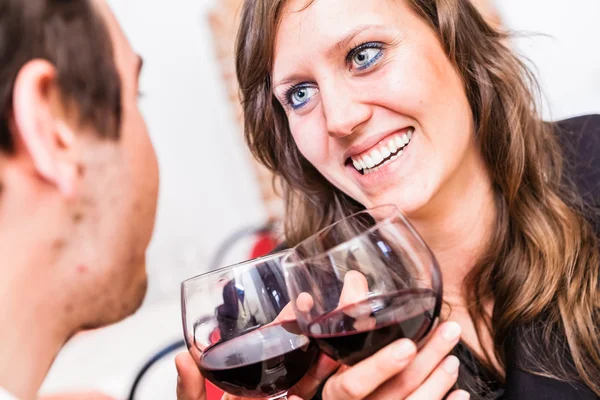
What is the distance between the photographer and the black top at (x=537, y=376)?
0.95m

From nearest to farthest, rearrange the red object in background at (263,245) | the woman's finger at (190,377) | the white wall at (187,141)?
the woman's finger at (190,377), the white wall at (187,141), the red object in background at (263,245)

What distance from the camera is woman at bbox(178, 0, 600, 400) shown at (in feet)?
3.15

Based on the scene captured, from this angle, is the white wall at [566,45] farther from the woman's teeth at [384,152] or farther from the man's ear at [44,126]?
the man's ear at [44,126]

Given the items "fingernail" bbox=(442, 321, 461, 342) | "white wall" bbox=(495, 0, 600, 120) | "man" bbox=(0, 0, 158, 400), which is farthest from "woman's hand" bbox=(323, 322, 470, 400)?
"white wall" bbox=(495, 0, 600, 120)

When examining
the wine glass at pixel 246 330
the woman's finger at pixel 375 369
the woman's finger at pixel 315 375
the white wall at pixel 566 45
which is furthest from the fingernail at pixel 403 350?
the white wall at pixel 566 45

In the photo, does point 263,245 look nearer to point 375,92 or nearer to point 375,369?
point 375,92

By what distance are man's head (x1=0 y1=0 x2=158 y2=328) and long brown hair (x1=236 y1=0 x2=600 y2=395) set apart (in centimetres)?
31

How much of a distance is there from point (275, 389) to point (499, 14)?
2.35m

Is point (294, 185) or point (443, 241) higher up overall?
point (294, 185)

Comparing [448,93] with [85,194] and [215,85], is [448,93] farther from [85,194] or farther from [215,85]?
[215,85]

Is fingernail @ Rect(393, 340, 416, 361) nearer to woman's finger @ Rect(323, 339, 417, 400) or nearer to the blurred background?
woman's finger @ Rect(323, 339, 417, 400)

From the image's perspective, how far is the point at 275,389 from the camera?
684 millimetres

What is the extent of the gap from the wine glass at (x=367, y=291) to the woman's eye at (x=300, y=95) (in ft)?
1.45

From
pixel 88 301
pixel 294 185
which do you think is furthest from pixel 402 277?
pixel 294 185
